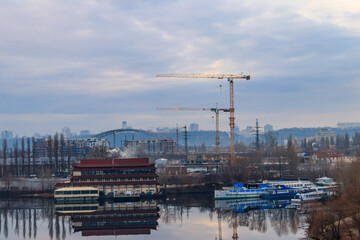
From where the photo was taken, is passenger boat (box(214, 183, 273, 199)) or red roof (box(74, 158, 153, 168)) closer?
passenger boat (box(214, 183, 273, 199))

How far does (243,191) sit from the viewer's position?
87.8 feet

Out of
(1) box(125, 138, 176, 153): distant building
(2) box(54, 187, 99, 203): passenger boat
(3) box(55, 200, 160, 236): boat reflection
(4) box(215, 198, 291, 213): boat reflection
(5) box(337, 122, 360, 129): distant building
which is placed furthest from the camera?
(5) box(337, 122, 360, 129): distant building

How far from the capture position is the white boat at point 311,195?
82.1ft

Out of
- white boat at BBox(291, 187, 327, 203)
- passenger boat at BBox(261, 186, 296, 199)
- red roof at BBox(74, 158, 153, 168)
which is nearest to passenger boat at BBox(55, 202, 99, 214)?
red roof at BBox(74, 158, 153, 168)

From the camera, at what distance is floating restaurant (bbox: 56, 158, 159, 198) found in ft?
86.3

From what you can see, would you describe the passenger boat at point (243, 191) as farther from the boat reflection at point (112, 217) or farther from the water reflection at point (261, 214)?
the boat reflection at point (112, 217)

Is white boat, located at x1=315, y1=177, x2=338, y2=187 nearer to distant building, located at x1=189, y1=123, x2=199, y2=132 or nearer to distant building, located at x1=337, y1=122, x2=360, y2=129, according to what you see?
distant building, located at x1=337, y1=122, x2=360, y2=129

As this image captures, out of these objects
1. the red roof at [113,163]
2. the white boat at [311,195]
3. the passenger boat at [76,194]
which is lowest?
the white boat at [311,195]

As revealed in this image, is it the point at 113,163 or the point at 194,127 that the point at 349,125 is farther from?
the point at 113,163

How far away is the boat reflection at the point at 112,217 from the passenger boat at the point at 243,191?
11.4 ft

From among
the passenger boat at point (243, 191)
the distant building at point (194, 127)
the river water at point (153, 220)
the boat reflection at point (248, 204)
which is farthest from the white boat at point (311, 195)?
the distant building at point (194, 127)

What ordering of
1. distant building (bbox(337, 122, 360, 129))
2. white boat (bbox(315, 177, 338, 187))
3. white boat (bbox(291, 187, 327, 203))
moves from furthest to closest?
distant building (bbox(337, 122, 360, 129)), white boat (bbox(315, 177, 338, 187)), white boat (bbox(291, 187, 327, 203))

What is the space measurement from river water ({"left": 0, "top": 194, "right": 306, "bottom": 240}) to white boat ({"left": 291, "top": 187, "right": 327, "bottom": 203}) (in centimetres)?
75

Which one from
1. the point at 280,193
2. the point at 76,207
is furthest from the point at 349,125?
the point at 76,207
